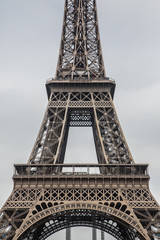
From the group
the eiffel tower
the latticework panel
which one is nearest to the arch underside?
the eiffel tower

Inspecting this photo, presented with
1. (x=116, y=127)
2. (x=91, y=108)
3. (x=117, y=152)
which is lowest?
(x=117, y=152)

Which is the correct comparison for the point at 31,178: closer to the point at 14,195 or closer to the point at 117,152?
the point at 14,195

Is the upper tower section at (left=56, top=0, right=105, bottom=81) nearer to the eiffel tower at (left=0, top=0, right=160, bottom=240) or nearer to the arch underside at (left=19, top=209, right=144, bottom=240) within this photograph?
the eiffel tower at (left=0, top=0, right=160, bottom=240)

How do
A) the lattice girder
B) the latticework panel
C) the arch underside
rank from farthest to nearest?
the arch underside < the latticework panel < the lattice girder

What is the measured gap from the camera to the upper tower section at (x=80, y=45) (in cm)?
4269

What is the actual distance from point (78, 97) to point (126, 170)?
11.5 m

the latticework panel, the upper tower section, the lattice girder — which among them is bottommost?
the lattice girder

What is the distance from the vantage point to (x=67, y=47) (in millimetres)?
44625

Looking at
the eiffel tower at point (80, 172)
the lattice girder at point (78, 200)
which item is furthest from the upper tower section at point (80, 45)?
the lattice girder at point (78, 200)

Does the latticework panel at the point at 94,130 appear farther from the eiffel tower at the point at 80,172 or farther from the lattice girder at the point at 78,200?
the lattice girder at the point at 78,200

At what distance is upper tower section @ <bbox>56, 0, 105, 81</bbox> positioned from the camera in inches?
1681

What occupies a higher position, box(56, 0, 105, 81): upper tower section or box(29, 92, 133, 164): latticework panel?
box(56, 0, 105, 81): upper tower section

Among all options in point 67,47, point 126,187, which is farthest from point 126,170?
point 67,47

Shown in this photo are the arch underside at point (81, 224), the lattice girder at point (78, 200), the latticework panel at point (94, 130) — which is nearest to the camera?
the lattice girder at point (78, 200)
